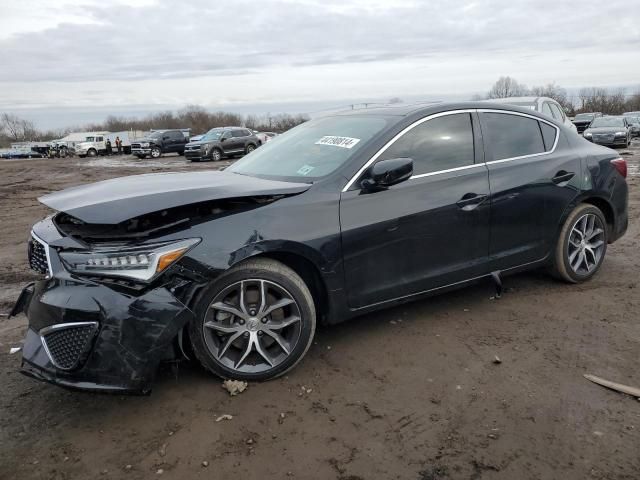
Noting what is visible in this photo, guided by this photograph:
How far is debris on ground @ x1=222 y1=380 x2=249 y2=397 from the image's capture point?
10.0 ft

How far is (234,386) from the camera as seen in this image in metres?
3.09

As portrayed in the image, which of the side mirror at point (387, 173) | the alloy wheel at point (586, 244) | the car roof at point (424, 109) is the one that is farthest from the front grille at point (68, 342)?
the alloy wheel at point (586, 244)

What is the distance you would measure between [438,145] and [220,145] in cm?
2384

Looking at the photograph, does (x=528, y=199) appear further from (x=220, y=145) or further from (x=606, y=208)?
(x=220, y=145)

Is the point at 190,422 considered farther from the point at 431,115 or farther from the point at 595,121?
the point at 595,121

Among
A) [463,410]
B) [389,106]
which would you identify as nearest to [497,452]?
[463,410]

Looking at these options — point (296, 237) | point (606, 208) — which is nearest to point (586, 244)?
point (606, 208)

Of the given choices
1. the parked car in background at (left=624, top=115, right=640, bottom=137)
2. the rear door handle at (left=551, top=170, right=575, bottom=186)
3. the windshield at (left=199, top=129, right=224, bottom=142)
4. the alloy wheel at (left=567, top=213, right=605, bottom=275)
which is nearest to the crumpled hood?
the rear door handle at (left=551, top=170, right=575, bottom=186)

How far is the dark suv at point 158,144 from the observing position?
3231 centimetres

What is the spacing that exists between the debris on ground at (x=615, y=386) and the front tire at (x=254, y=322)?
172cm

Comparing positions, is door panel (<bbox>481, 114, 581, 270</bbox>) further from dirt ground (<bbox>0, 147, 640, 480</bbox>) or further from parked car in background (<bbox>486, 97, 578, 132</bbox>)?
parked car in background (<bbox>486, 97, 578, 132</bbox>)

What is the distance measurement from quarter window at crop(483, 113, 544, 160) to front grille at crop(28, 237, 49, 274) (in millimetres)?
3219

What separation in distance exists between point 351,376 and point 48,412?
1.78 m

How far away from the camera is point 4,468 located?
2.48 meters
